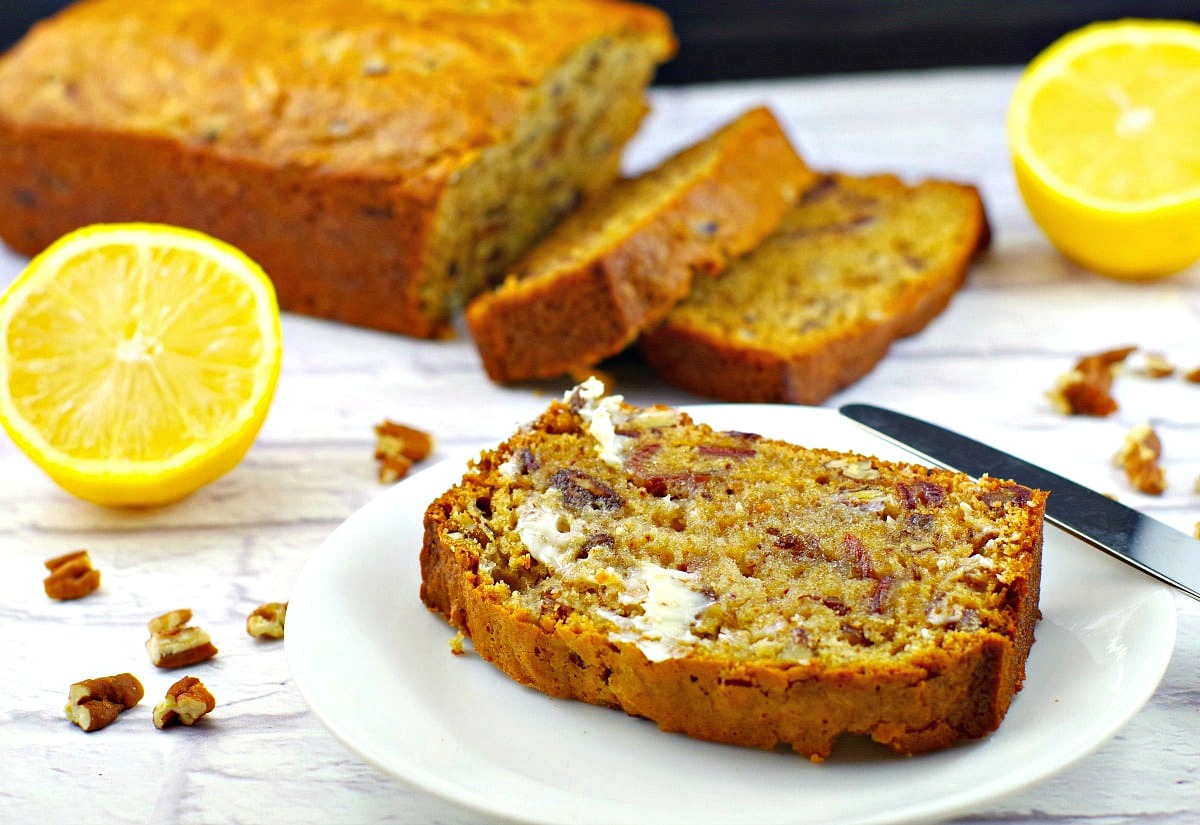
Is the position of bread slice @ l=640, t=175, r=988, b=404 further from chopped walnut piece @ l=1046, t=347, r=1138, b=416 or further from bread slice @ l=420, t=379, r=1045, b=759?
bread slice @ l=420, t=379, r=1045, b=759

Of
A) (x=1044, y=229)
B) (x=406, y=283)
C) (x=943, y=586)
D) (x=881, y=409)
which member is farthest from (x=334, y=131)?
(x=943, y=586)

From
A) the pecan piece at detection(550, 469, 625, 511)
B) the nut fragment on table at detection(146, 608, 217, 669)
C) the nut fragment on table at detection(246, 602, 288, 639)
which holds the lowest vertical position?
the nut fragment on table at detection(246, 602, 288, 639)

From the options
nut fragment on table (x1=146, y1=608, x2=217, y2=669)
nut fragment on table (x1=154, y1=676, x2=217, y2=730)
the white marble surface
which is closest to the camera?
the white marble surface

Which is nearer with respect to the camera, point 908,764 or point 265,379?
point 908,764

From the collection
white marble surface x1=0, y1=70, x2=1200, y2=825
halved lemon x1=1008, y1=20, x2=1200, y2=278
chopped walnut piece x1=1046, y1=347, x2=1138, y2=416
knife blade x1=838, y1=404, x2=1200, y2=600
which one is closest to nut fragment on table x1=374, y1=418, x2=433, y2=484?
white marble surface x1=0, y1=70, x2=1200, y2=825

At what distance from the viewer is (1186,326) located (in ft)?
10.7

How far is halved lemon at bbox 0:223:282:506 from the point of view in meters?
2.44

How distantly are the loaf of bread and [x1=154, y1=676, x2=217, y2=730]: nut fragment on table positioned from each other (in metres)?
1.52

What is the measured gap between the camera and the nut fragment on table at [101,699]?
1913 mm

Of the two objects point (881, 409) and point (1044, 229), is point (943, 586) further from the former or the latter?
point (1044, 229)

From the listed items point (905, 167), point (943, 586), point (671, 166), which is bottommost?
point (905, 167)

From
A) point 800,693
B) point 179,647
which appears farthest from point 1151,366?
point 179,647

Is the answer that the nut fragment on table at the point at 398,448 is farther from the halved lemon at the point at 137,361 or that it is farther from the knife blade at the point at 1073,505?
the knife blade at the point at 1073,505

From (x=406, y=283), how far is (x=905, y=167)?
6.10ft
